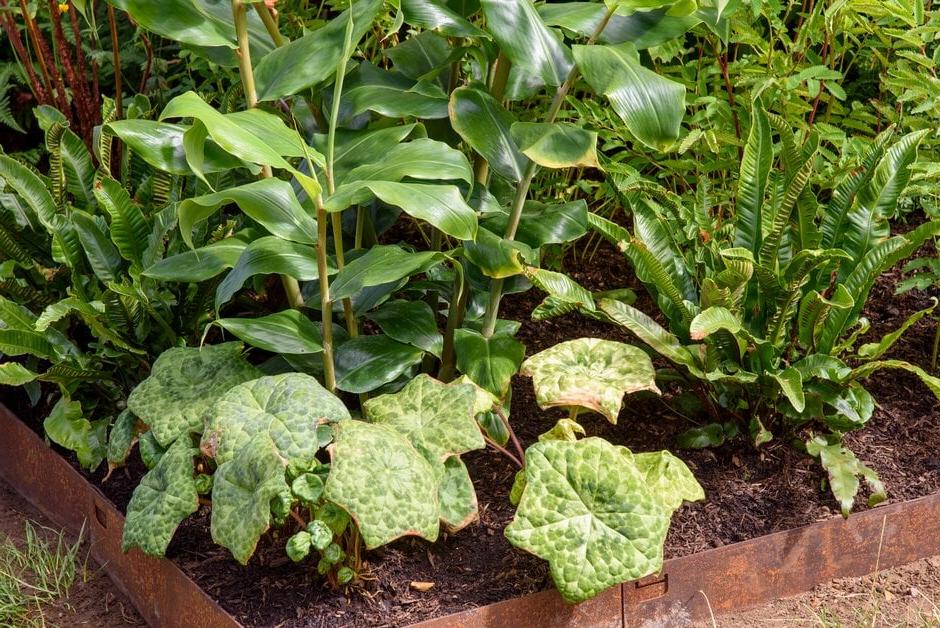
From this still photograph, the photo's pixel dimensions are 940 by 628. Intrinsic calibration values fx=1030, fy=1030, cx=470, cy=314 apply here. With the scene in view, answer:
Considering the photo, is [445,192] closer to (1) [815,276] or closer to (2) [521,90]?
(2) [521,90]

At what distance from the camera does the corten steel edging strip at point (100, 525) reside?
2314 millimetres

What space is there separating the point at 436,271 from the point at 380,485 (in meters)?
0.97

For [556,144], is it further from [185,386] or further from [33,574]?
[33,574]

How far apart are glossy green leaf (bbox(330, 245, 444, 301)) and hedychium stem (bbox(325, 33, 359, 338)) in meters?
0.08

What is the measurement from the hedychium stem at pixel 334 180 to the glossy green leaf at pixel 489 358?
0.27 meters

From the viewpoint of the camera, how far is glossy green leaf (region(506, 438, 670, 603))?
214 centimetres

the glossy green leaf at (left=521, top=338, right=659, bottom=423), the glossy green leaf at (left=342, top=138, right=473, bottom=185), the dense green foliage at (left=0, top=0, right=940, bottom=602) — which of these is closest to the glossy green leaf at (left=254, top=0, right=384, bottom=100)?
the dense green foliage at (left=0, top=0, right=940, bottom=602)

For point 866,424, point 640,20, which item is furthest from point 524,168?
point 866,424

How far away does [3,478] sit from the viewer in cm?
321

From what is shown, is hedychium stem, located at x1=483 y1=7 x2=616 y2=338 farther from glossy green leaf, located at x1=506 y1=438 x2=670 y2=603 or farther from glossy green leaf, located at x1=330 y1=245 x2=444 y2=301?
glossy green leaf, located at x1=506 y1=438 x2=670 y2=603

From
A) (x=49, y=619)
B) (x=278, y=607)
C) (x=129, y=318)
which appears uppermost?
A: (x=129, y=318)

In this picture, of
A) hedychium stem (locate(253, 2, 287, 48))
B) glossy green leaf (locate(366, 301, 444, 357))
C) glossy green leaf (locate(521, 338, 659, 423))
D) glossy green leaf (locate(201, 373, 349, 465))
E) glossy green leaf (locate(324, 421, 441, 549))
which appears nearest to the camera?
glossy green leaf (locate(324, 421, 441, 549))

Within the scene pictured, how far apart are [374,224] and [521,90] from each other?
569 mm

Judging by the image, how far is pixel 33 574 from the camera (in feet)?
8.79
